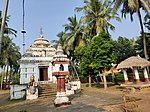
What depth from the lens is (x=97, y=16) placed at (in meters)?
24.0

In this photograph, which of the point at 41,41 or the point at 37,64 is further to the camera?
the point at 41,41

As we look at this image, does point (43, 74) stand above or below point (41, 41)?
below

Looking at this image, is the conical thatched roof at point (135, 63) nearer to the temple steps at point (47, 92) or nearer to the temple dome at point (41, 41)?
the temple steps at point (47, 92)

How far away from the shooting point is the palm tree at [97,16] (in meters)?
23.6

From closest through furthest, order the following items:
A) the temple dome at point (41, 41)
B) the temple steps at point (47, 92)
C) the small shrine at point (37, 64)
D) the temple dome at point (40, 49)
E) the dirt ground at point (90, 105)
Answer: the dirt ground at point (90, 105)
the temple steps at point (47, 92)
the small shrine at point (37, 64)
the temple dome at point (40, 49)
the temple dome at point (41, 41)

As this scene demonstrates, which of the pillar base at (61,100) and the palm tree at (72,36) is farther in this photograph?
the palm tree at (72,36)

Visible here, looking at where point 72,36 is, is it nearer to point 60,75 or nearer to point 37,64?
point 37,64

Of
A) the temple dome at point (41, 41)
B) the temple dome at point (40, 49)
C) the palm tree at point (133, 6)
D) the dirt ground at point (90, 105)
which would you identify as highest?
the palm tree at point (133, 6)

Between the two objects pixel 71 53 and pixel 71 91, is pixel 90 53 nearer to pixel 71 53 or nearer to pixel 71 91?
pixel 71 91

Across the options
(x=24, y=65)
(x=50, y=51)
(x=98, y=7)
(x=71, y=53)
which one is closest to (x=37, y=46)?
(x=50, y=51)

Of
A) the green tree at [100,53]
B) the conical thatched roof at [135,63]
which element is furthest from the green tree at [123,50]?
the conical thatched roof at [135,63]

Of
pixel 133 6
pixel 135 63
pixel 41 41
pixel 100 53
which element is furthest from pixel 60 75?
pixel 41 41

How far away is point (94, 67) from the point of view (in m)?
19.1

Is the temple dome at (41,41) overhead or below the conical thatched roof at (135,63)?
overhead
